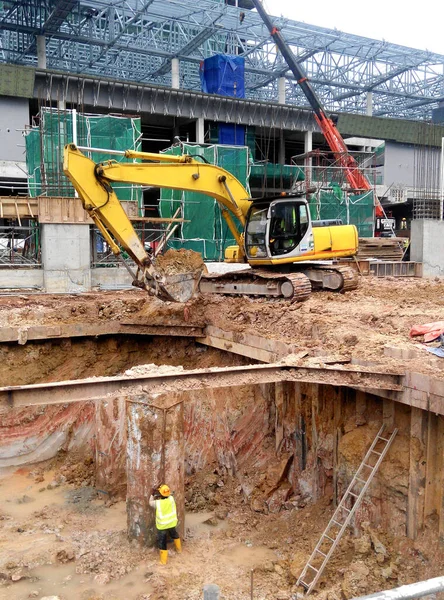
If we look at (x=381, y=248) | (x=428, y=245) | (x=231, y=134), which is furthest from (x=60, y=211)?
(x=231, y=134)

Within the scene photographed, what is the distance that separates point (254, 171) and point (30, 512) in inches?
1020

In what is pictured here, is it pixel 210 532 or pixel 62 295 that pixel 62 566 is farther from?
pixel 62 295

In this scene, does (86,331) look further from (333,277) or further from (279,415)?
(333,277)

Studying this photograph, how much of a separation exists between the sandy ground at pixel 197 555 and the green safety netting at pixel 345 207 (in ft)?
64.8

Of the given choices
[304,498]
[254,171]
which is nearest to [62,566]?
[304,498]

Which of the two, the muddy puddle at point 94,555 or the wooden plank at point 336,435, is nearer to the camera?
the muddy puddle at point 94,555

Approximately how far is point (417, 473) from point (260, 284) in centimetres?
707

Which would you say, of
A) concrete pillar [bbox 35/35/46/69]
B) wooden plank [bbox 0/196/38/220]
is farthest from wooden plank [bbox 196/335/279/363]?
concrete pillar [bbox 35/35/46/69]

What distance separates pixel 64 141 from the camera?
22000mm

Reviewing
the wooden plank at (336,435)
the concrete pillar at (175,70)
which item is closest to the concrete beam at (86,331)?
the wooden plank at (336,435)

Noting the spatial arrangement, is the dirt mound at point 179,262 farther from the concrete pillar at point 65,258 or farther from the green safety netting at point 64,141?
the green safety netting at point 64,141

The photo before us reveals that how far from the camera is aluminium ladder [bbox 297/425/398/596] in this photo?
24.1 ft

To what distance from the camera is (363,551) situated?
24.3 feet

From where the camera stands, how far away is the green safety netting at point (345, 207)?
27688 millimetres
